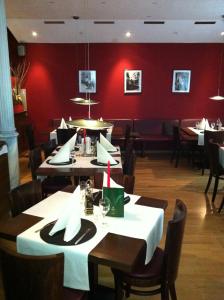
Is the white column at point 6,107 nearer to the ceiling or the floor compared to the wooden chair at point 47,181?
nearer to the ceiling

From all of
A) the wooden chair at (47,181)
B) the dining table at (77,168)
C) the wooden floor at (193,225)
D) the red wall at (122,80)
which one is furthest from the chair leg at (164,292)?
the red wall at (122,80)

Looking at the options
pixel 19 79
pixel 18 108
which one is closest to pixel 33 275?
pixel 18 108

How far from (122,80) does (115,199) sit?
5909 millimetres

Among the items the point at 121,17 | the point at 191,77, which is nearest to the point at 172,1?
the point at 121,17

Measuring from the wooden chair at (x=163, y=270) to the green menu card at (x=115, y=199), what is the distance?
365 millimetres

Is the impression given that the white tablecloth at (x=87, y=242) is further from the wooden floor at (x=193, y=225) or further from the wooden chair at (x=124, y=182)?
the wooden floor at (x=193, y=225)

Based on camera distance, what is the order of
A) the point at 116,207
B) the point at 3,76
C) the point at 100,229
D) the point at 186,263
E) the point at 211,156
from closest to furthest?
the point at 100,229 < the point at 116,207 < the point at 186,263 < the point at 3,76 < the point at 211,156

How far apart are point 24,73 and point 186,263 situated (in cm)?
633

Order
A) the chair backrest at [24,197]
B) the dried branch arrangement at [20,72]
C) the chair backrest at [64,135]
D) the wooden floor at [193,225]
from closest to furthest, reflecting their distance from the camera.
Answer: the chair backrest at [24,197]
the wooden floor at [193,225]
the chair backrest at [64,135]
the dried branch arrangement at [20,72]

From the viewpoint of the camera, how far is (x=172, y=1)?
17.1ft

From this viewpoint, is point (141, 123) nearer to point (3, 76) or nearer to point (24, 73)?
point (24, 73)

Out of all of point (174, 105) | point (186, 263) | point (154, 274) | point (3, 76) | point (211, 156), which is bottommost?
point (186, 263)

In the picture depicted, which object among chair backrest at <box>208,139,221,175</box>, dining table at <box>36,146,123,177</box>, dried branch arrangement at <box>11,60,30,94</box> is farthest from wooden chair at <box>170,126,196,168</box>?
dried branch arrangement at <box>11,60,30,94</box>

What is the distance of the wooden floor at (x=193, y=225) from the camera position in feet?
8.23
